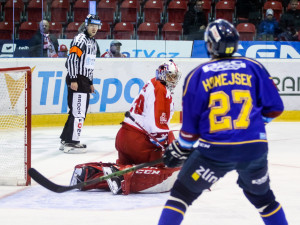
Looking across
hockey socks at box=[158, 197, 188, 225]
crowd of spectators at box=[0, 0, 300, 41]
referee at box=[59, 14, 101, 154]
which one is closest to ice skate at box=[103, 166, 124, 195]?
hockey socks at box=[158, 197, 188, 225]

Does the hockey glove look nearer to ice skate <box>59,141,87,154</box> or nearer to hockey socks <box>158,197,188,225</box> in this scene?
hockey socks <box>158,197,188,225</box>

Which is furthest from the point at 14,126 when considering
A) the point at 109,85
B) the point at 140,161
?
the point at 140,161

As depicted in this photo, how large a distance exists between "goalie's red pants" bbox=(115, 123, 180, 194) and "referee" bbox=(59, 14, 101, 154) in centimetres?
189

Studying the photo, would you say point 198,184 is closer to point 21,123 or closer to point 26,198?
point 26,198

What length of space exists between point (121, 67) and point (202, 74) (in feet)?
20.4

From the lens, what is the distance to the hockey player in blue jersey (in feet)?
8.62

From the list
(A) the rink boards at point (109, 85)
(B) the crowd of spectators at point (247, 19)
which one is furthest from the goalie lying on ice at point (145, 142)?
(B) the crowd of spectators at point (247, 19)

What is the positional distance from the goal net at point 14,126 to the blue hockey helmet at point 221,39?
2256 mm

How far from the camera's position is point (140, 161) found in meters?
4.43

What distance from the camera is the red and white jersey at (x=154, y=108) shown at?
168 inches

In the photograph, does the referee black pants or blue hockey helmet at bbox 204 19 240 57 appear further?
the referee black pants

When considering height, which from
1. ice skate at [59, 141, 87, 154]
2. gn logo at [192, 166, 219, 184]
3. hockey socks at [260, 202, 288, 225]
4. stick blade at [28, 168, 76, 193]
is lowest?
ice skate at [59, 141, 87, 154]

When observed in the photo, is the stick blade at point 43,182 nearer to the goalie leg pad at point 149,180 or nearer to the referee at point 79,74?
the goalie leg pad at point 149,180

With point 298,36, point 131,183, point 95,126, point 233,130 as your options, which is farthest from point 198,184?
point 298,36
